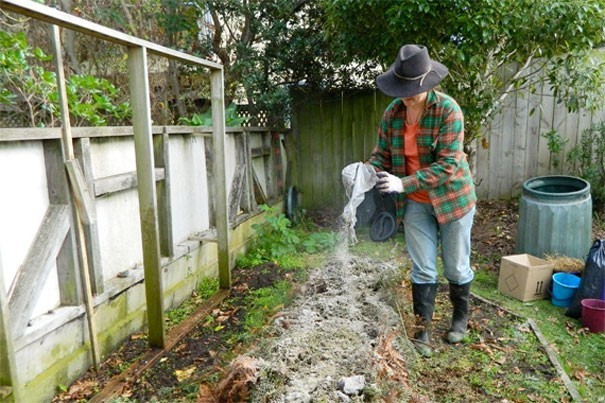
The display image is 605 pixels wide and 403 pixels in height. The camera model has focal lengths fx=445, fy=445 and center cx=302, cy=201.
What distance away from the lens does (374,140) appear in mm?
6355

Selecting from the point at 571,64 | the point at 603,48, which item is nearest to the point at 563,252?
the point at 571,64

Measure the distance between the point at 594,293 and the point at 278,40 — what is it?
4240mm

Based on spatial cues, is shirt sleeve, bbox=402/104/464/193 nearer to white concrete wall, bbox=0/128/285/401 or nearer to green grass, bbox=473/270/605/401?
green grass, bbox=473/270/605/401

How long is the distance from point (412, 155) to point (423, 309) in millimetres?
1017

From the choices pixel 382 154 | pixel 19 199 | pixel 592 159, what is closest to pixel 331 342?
pixel 382 154

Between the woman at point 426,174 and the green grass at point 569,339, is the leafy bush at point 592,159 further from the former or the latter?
the woman at point 426,174

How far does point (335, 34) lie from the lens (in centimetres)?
498

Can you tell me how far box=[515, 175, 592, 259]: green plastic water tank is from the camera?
3928 mm

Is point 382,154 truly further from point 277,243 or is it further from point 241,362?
point 277,243

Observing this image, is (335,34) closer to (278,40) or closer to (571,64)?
(278,40)

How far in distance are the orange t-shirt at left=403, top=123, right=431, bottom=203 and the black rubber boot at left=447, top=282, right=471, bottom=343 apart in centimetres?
66

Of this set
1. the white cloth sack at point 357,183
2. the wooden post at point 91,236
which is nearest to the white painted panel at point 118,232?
the wooden post at point 91,236

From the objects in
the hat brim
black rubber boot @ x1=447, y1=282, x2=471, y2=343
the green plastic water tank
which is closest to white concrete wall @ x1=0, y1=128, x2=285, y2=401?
the hat brim

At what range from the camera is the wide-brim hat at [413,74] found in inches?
98.1
